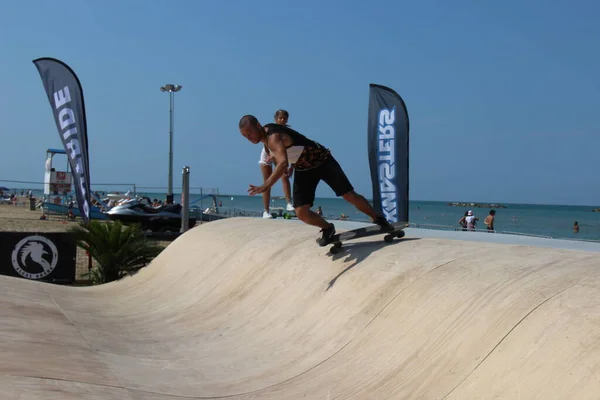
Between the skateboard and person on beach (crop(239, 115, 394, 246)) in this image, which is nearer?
person on beach (crop(239, 115, 394, 246))

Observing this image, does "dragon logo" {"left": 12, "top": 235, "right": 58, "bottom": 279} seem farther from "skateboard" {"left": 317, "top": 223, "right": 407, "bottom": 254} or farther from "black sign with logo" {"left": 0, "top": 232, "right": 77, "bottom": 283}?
"skateboard" {"left": 317, "top": 223, "right": 407, "bottom": 254}

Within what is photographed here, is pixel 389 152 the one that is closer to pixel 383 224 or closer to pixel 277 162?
pixel 383 224

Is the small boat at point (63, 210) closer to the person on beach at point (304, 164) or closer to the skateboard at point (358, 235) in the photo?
the skateboard at point (358, 235)

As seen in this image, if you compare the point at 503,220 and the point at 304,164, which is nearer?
the point at 304,164

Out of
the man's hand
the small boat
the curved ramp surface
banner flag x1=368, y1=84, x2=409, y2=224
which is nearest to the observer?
the curved ramp surface

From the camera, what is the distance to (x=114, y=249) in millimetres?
10797

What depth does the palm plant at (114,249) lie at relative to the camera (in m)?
10.7

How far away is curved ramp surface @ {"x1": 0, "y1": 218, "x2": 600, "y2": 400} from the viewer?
301cm

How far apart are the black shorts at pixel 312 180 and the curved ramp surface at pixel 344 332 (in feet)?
2.28

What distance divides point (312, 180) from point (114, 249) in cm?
667

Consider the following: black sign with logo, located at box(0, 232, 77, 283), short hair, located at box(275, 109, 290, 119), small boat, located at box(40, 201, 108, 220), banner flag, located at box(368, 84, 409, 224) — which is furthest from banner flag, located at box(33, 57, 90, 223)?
small boat, located at box(40, 201, 108, 220)

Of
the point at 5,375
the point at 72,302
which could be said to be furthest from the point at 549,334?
the point at 72,302

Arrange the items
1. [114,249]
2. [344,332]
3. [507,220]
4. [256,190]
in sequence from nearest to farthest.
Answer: [344,332] < [256,190] < [114,249] < [507,220]

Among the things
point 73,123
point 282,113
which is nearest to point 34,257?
point 73,123
